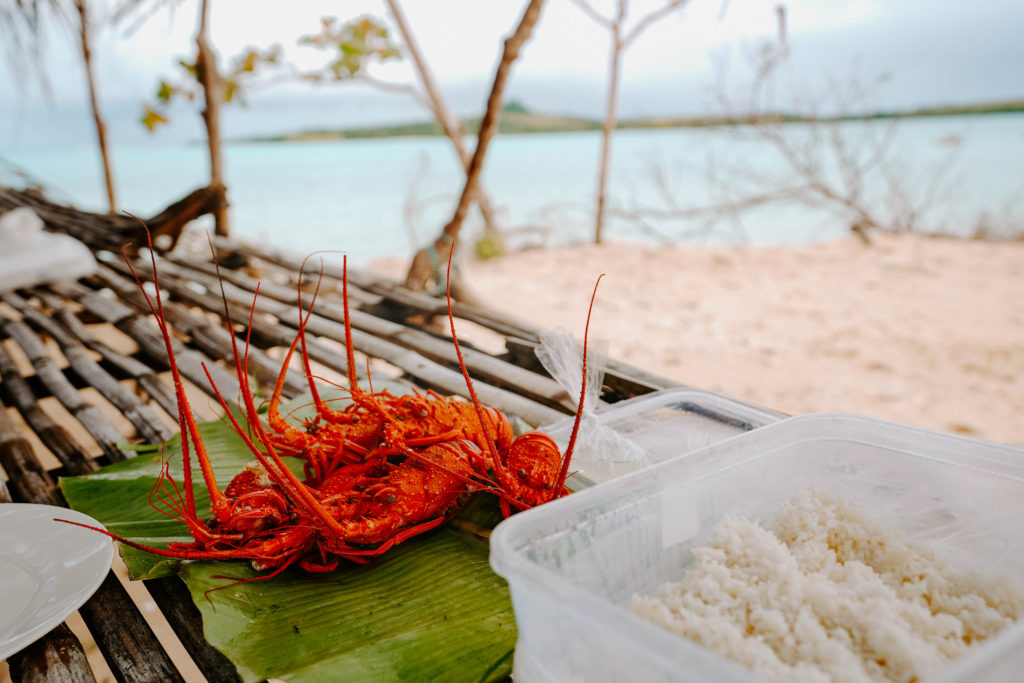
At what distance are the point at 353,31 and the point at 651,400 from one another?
6.49m

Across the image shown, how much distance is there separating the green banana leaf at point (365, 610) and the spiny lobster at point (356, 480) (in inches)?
1.5

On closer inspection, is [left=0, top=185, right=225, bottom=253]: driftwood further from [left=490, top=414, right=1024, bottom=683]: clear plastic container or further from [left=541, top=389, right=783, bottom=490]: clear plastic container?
[left=490, top=414, right=1024, bottom=683]: clear plastic container

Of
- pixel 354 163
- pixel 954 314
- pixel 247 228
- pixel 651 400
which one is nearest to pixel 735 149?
pixel 954 314

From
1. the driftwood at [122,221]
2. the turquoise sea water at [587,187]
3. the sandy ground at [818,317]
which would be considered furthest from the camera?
the turquoise sea water at [587,187]

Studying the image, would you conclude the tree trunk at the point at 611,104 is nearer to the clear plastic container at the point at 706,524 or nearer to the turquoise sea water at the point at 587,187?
the turquoise sea water at the point at 587,187

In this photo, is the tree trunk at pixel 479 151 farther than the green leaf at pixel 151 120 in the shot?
No

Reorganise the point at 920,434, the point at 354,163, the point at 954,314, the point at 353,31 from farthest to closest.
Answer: the point at 354,163 → the point at 954,314 → the point at 353,31 → the point at 920,434

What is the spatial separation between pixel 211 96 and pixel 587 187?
24.3 metres

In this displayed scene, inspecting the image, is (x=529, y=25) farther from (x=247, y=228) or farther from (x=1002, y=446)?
(x=247, y=228)

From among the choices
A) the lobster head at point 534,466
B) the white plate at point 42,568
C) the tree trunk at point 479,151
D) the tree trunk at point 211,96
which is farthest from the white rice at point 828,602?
the tree trunk at point 211,96

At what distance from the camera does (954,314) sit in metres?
7.90

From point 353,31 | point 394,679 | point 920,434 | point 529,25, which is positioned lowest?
point 394,679

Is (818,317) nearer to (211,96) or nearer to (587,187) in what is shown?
(211,96)

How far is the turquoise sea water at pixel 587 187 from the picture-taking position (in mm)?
10531
